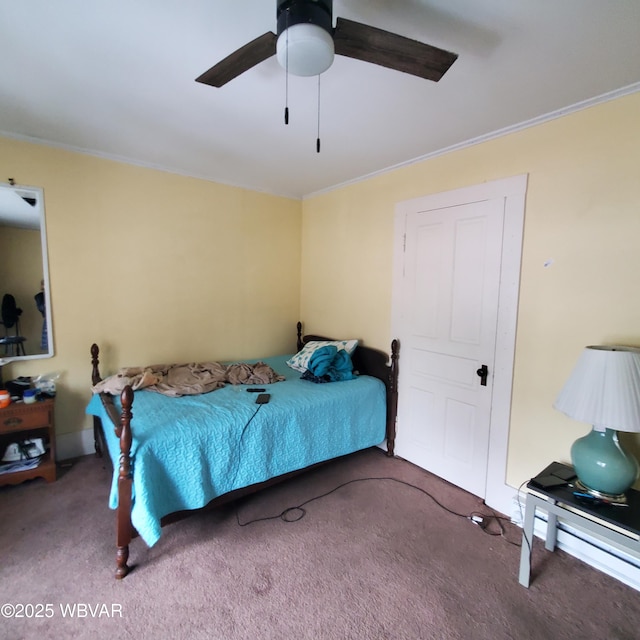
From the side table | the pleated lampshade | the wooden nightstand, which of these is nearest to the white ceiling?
the pleated lampshade

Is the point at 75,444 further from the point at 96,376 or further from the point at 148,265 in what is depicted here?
the point at 148,265

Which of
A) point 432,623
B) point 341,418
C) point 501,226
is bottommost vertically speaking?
point 432,623

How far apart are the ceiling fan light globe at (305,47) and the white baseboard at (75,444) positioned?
3.10 m

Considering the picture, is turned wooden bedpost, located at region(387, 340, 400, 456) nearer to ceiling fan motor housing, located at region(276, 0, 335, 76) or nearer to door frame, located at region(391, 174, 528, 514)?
door frame, located at region(391, 174, 528, 514)

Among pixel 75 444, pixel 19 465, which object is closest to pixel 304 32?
pixel 19 465

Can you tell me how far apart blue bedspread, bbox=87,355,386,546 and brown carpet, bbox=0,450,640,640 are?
278mm

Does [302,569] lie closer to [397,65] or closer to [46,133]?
[397,65]

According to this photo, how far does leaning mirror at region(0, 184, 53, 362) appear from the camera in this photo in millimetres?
2422

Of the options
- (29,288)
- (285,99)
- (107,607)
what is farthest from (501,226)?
(29,288)

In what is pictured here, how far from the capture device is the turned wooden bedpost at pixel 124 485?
1.60m

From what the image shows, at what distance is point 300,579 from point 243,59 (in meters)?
2.31

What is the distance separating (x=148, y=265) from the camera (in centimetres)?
296

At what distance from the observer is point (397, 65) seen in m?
1.21

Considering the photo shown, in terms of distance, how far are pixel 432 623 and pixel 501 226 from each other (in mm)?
2165
